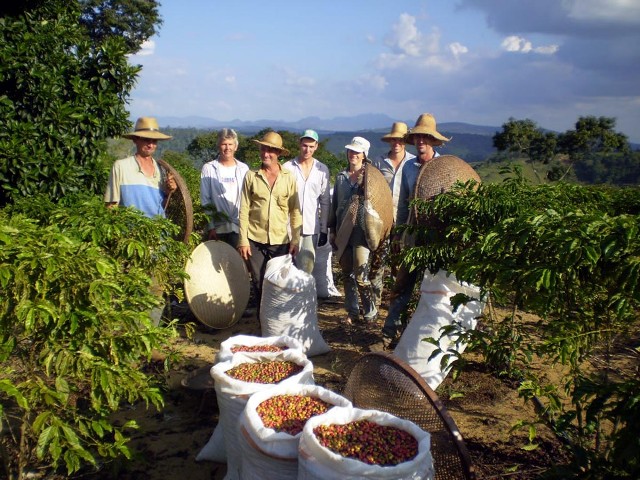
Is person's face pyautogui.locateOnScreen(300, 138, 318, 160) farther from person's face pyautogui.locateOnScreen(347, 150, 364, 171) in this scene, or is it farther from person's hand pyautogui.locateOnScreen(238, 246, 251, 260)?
person's hand pyautogui.locateOnScreen(238, 246, 251, 260)

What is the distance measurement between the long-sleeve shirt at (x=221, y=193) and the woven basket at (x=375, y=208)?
1416 millimetres

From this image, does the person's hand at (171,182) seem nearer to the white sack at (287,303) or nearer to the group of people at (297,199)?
the group of people at (297,199)

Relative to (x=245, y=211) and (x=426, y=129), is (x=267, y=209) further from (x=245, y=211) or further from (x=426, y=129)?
(x=426, y=129)

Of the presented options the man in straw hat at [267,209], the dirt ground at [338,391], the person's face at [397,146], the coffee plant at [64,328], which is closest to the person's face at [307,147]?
the man in straw hat at [267,209]

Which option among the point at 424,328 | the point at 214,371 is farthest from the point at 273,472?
the point at 424,328

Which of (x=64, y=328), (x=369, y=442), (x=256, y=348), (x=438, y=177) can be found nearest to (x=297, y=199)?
(x=438, y=177)

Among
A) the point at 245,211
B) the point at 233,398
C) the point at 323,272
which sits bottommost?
the point at 323,272

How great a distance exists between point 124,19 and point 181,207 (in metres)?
26.9

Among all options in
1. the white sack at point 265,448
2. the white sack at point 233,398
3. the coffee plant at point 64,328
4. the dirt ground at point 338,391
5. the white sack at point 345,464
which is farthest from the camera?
the dirt ground at point 338,391

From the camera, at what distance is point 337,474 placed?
198 cm

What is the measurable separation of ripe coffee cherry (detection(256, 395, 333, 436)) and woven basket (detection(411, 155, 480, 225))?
75.2 inches

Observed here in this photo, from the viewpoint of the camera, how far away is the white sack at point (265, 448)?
2262 mm

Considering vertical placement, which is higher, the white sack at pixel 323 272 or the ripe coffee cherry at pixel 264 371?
the ripe coffee cherry at pixel 264 371

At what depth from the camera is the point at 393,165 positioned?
5797 mm
